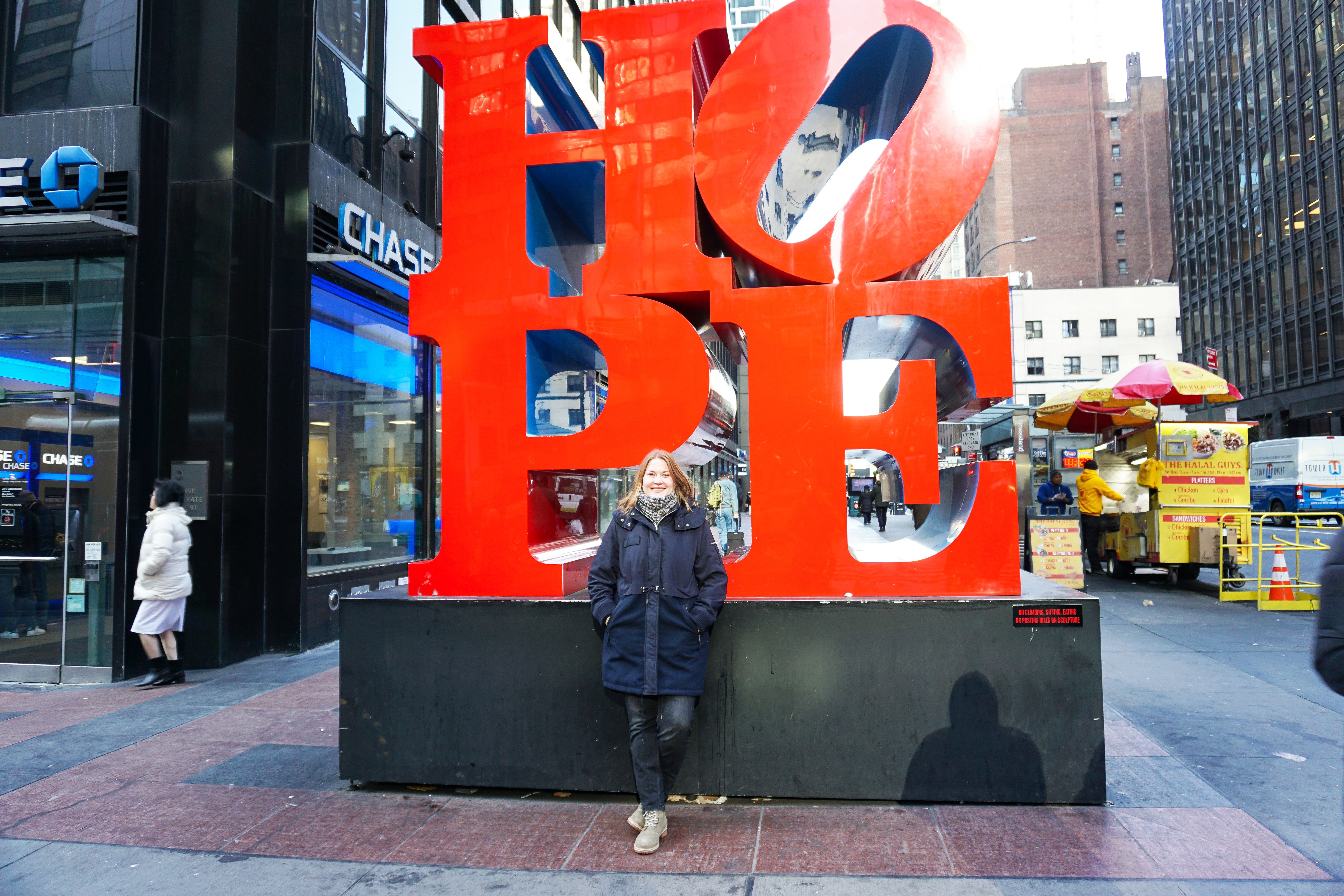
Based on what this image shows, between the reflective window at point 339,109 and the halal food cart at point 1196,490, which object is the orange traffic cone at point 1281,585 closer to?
the halal food cart at point 1196,490

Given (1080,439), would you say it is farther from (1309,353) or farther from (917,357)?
(1309,353)

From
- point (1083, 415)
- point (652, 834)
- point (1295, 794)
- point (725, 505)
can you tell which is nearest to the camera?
point (652, 834)

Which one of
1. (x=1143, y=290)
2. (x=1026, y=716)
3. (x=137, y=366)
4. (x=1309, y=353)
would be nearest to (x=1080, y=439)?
(x=1026, y=716)

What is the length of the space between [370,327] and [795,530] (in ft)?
25.0

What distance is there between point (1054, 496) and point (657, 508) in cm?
1196

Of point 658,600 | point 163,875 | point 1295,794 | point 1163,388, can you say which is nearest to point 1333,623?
point 658,600

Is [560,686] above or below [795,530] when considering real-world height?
below

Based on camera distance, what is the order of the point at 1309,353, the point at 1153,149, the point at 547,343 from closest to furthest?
the point at 547,343 → the point at 1309,353 → the point at 1153,149

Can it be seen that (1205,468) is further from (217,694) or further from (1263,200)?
(1263,200)

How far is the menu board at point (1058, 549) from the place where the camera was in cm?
1151

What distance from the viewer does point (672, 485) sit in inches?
160

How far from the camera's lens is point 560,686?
443 centimetres

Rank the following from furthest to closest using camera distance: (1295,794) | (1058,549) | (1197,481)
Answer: (1197,481), (1058,549), (1295,794)

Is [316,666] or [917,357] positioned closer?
[917,357]
